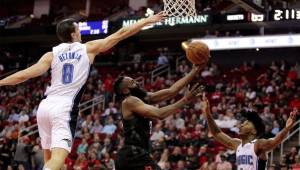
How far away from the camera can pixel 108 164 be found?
45.2 feet

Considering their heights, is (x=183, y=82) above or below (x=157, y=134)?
above

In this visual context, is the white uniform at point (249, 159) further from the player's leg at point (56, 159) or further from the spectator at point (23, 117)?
the spectator at point (23, 117)

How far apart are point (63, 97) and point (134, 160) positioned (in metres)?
0.97

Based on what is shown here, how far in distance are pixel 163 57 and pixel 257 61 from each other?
139 inches

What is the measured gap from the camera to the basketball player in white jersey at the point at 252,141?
6363mm

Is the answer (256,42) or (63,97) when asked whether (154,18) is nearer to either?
(63,97)

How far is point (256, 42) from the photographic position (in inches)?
682

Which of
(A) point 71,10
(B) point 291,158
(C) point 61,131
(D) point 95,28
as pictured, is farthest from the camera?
(A) point 71,10

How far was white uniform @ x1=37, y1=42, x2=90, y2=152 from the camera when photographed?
5.16m

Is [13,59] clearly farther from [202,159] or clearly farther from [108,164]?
[202,159]

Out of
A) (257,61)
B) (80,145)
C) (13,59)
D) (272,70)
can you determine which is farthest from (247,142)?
(13,59)

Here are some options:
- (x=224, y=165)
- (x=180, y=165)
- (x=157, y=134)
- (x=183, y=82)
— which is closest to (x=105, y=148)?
(x=157, y=134)

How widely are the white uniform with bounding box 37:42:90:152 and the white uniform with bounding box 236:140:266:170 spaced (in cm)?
219

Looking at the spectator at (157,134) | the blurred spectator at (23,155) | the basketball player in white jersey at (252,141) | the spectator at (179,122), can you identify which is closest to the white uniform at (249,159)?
the basketball player in white jersey at (252,141)
